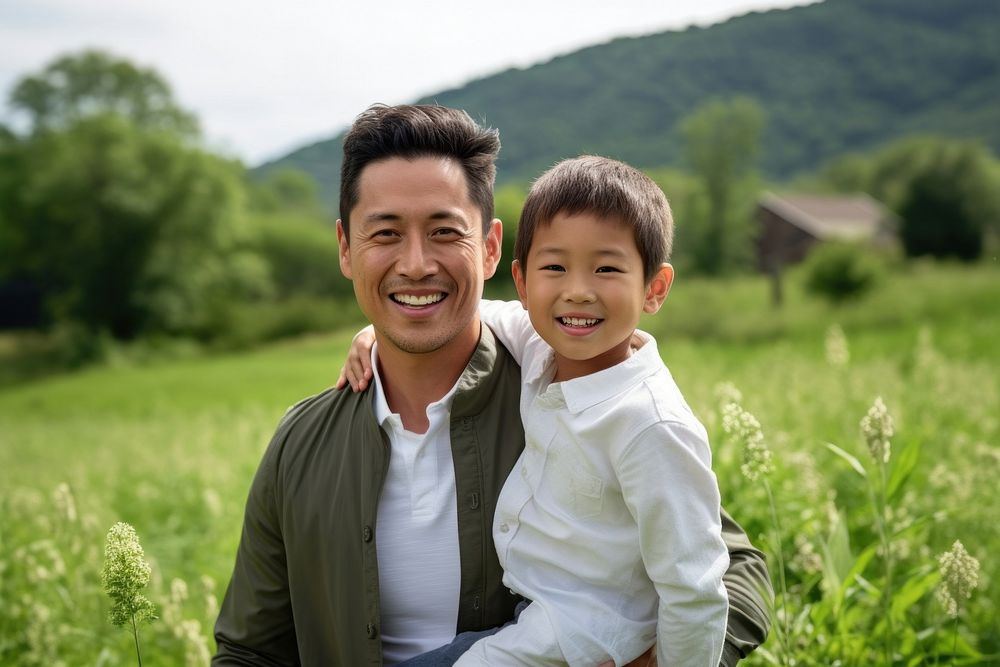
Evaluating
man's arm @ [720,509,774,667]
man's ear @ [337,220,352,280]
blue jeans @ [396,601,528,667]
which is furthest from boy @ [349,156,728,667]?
man's ear @ [337,220,352,280]

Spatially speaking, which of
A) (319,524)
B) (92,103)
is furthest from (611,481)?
(92,103)

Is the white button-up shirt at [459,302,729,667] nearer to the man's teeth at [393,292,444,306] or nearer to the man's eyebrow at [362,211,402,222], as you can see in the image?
the man's teeth at [393,292,444,306]

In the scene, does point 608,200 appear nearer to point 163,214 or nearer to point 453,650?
point 453,650

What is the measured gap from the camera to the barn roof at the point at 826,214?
52.0 metres

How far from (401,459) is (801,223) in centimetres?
5397

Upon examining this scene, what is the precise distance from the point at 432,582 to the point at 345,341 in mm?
32401

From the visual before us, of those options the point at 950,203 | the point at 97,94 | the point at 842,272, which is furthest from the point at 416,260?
the point at 97,94

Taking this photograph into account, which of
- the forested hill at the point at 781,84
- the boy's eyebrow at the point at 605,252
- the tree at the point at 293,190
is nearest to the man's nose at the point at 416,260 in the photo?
the boy's eyebrow at the point at 605,252

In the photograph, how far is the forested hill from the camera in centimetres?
9206

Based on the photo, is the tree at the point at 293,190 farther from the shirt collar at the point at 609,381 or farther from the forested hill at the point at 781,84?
the shirt collar at the point at 609,381

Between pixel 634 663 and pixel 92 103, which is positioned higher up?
pixel 92 103

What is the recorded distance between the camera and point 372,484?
2.39 metres

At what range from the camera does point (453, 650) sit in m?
2.21

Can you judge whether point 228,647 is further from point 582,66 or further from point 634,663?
point 582,66
